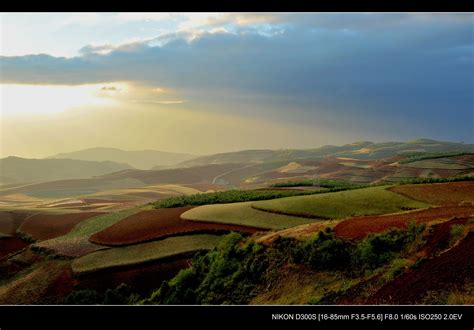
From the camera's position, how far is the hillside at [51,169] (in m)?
65.8

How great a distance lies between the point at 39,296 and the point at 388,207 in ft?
51.8

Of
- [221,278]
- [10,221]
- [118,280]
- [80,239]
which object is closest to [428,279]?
[221,278]

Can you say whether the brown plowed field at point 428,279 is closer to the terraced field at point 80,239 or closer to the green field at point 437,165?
the terraced field at point 80,239

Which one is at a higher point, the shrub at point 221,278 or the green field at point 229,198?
the green field at point 229,198

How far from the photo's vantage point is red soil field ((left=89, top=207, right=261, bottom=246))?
19.8m

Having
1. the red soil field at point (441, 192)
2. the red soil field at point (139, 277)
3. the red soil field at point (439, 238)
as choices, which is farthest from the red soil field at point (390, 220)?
the red soil field at point (139, 277)

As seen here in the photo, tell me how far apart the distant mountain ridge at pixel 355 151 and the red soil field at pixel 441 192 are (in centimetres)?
403

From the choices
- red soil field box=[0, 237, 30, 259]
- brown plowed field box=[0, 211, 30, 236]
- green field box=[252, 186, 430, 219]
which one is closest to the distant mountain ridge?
green field box=[252, 186, 430, 219]

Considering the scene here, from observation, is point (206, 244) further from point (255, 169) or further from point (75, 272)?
point (255, 169)

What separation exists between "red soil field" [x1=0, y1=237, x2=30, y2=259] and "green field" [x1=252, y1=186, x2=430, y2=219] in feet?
40.8

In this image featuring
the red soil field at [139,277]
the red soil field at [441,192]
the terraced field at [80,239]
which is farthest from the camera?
the terraced field at [80,239]

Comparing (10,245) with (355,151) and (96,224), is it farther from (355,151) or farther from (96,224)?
(355,151)
